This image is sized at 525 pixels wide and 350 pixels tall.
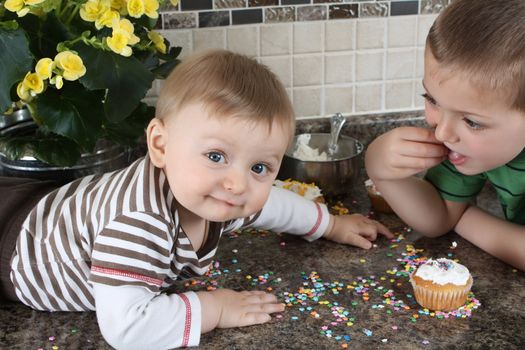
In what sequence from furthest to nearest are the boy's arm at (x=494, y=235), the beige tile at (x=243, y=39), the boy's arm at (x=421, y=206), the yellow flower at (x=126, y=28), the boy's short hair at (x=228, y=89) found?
the beige tile at (x=243, y=39) < the boy's arm at (x=421, y=206) < the boy's arm at (x=494, y=235) < the yellow flower at (x=126, y=28) < the boy's short hair at (x=228, y=89)

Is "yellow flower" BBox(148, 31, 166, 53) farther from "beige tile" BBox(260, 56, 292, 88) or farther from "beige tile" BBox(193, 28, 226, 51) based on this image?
"beige tile" BBox(260, 56, 292, 88)

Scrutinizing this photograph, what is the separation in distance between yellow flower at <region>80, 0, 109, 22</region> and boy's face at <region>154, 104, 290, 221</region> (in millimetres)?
219

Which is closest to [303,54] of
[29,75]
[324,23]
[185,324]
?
[324,23]

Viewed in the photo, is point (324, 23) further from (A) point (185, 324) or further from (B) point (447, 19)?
(A) point (185, 324)

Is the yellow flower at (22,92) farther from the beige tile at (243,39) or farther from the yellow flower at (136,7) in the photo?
the beige tile at (243,39)

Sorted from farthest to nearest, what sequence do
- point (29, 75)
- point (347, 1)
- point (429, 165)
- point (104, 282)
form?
point (347, 1), point (429, 165), point (29, 75), point (104, 282)

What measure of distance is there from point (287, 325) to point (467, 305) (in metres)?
0.28

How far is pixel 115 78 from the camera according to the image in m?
1.12

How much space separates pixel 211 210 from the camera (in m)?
1.02

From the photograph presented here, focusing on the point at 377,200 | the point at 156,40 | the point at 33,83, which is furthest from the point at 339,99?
the point at 33,83

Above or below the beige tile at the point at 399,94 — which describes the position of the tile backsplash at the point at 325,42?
above

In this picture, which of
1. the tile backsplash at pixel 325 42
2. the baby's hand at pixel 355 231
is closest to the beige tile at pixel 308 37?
the tile backsplash at pixel 325 42

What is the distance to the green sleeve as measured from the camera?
1.32 meters

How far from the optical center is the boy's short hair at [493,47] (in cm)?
101
